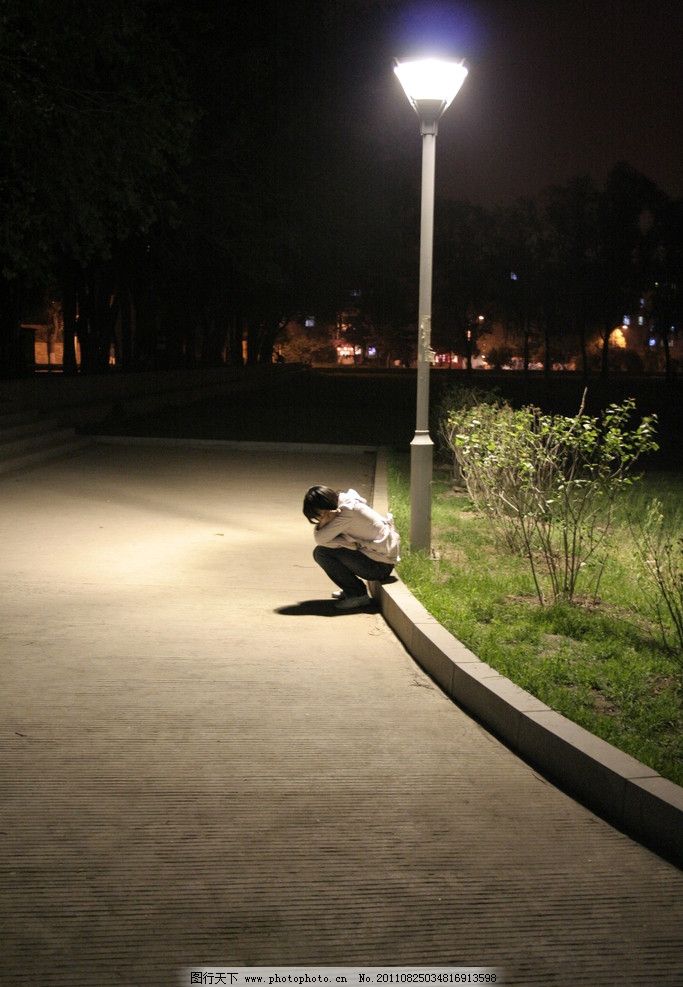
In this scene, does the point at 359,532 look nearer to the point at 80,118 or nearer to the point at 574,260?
the point at 80,118

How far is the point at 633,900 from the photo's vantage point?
390 centimetres

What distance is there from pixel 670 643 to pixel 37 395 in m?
20.5

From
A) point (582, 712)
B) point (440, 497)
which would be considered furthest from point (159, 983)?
point (440, 497)

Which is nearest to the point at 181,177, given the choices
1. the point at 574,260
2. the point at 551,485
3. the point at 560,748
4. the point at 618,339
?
the point at 551,485

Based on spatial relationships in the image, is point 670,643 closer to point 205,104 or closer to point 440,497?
point 440,497

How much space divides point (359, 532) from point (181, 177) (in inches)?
840

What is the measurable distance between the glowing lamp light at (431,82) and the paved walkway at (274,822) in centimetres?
453

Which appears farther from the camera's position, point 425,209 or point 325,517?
point 425,209

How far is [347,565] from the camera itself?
28.8 ft

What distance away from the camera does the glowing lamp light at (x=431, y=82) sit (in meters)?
9.36

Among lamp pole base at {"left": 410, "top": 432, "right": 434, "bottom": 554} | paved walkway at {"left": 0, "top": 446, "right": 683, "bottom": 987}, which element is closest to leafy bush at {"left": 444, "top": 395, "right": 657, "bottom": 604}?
lamp pole base at {"left": 410, "top": 432, "right": 434, "bottom": 554}

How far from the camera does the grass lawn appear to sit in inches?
216

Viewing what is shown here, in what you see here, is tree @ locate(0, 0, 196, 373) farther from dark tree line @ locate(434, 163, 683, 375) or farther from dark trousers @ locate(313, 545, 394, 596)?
dark tree line @ locate(434, 163, 683, 375)

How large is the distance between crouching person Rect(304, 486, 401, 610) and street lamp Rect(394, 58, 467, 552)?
1183 mm
